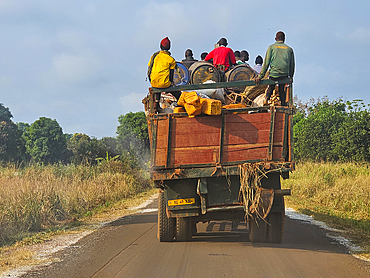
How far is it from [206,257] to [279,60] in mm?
3514

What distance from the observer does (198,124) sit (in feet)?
20.0

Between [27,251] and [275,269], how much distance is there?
4.13 metres

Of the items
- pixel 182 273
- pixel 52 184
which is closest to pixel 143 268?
pixel 182 273

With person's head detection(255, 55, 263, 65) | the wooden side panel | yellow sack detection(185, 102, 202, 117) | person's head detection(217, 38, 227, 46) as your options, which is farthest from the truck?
person's head detection(255, 55, 263, 65)

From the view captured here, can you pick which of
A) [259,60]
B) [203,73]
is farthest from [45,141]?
[203,73]

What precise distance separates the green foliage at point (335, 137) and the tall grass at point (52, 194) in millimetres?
11163

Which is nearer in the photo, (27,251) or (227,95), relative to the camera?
(27,251)

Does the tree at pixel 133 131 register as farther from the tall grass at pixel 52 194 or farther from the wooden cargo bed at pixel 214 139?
the wooden cargo bed at pixel 214 139

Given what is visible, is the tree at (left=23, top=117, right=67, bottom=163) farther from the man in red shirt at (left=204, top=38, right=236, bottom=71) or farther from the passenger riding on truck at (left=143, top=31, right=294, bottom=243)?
the passenger riding on truck at (left=143, top=31, right=294, bottom=243)

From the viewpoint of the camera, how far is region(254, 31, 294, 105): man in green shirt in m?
A: 6.59

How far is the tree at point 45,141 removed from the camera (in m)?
46.4

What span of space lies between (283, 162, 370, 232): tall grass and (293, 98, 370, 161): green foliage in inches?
120

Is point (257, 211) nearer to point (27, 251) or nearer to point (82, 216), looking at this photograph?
point (27, 251)

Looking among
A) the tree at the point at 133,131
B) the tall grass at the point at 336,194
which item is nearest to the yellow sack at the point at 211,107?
the tall grass at the point at 336,194
